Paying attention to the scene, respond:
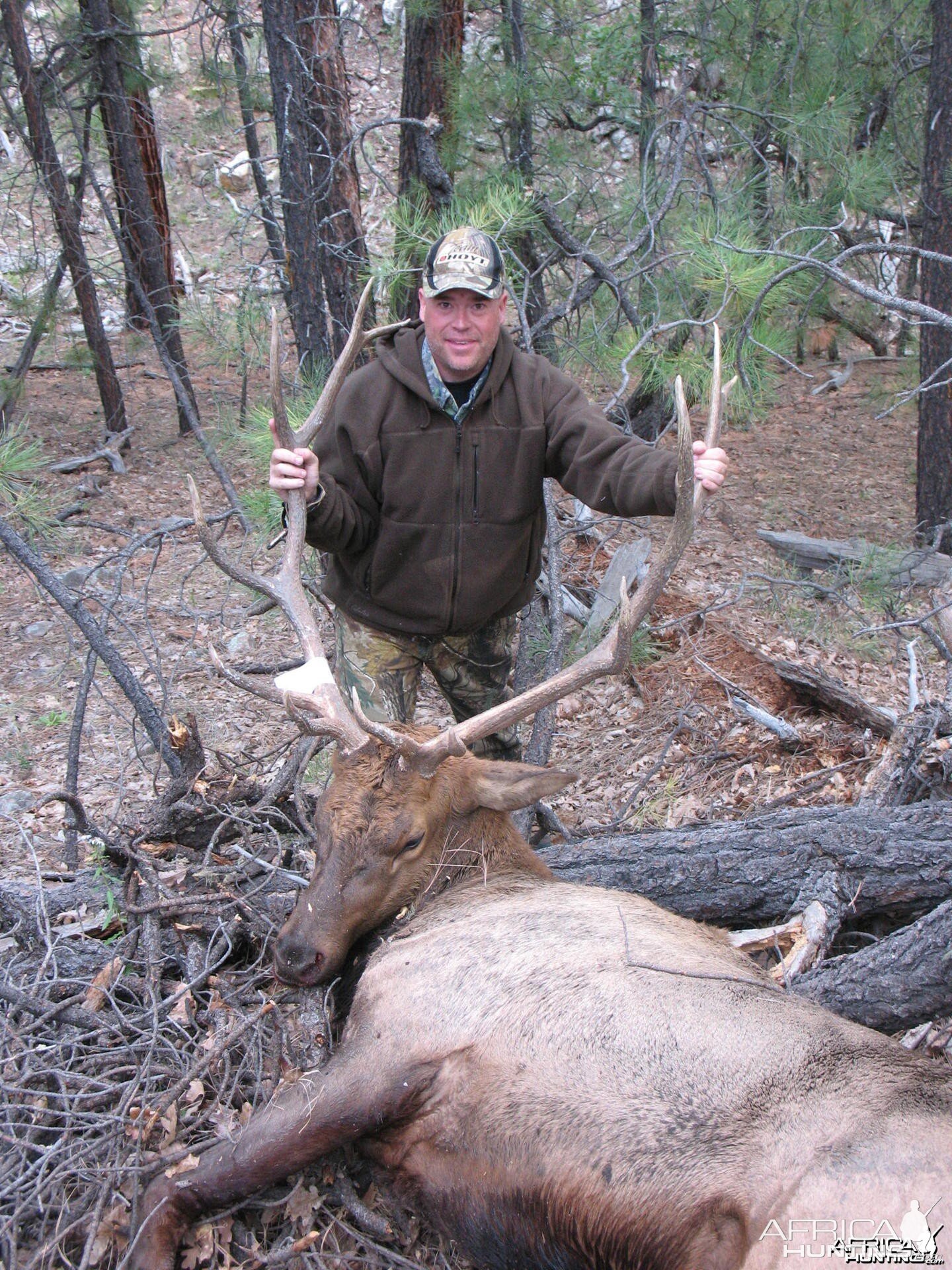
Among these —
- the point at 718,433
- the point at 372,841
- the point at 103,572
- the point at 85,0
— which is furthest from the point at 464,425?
the point at 85,0

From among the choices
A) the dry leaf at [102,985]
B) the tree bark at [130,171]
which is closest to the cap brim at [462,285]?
the dry leaf at [102,985]

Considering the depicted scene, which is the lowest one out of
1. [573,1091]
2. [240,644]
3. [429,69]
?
[240,644]

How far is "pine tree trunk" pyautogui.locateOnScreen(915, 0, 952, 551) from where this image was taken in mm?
6520

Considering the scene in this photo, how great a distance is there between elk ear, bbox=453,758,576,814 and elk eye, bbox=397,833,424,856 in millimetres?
193

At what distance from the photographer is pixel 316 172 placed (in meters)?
6.19

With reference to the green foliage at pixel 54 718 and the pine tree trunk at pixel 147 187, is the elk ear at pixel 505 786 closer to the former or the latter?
the green foliage at pixel 54 718

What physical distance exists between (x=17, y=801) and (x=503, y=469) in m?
3.29

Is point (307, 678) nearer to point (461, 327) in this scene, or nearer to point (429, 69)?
point (461, 327)

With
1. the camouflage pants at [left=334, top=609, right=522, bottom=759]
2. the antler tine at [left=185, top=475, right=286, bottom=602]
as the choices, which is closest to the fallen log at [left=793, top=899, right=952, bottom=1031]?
the camouflage pants at [left=334, top=609, right=522, bottom=759]

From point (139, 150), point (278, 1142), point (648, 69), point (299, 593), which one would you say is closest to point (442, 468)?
point (299, 593)

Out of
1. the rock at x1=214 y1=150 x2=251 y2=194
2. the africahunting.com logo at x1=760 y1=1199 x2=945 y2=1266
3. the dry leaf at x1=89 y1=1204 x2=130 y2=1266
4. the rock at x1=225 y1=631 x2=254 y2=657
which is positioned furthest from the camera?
the rock at x1=214 y1=150 x2=251 y2=194

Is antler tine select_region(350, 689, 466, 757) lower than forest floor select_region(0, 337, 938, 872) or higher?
higher

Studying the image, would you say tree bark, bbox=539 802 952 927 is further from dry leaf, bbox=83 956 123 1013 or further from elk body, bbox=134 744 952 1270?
dry leaf, bbox=83 956 123 1013

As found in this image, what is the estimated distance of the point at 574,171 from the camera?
7016mm
